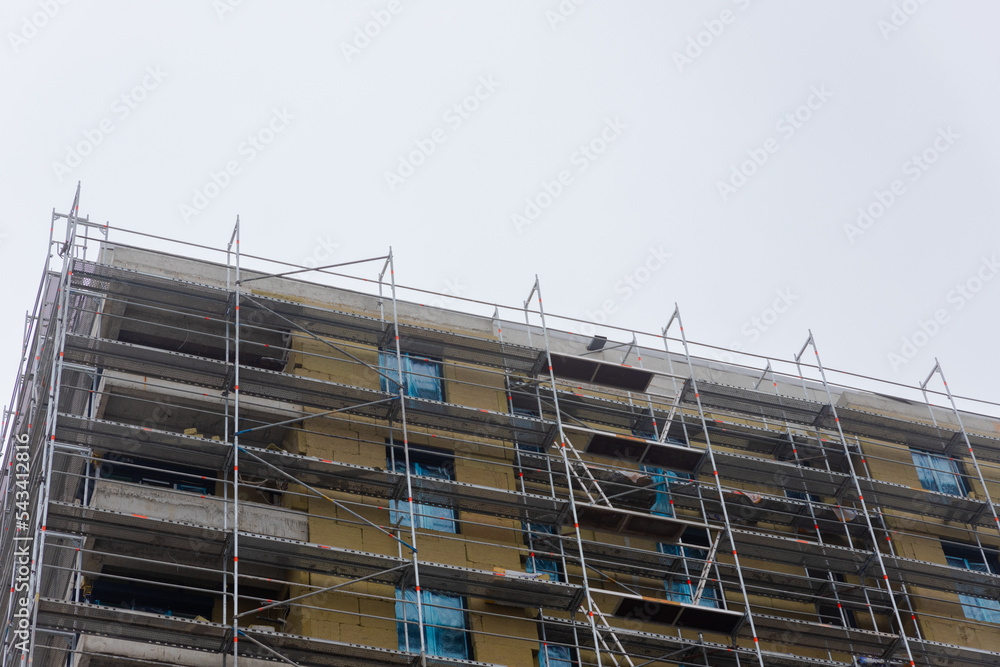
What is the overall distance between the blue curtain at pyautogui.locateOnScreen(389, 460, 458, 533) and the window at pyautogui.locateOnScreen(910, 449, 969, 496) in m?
11.5

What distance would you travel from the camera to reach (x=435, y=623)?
973 inches

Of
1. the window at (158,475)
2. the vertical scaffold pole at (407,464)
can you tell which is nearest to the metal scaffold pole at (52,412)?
the window at (158,475)

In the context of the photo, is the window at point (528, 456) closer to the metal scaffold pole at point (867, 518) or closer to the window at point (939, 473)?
the metal scaffold pole at point (867, 518)

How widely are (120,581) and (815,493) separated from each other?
46.9ft

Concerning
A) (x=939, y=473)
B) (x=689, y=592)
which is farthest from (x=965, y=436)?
(x=689, y=592)

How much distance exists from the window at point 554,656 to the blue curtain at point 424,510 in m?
2.74

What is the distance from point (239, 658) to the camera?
874 inches

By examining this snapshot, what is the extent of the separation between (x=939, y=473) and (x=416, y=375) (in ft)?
41.1

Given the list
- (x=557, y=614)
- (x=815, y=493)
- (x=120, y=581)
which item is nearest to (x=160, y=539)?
(x=120, y=581)

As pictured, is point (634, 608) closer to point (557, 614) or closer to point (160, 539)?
point (557, 614)

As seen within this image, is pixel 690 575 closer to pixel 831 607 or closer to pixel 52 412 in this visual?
pixel 831 607

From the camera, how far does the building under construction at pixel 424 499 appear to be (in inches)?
915

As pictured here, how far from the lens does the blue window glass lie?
24938mm

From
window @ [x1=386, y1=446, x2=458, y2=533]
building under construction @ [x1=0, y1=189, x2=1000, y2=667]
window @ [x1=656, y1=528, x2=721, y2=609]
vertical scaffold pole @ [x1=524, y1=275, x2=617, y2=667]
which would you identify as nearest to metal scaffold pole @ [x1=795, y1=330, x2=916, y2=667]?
building under construction @ [x1=0, y1=189, x2=1000, y2=667]
